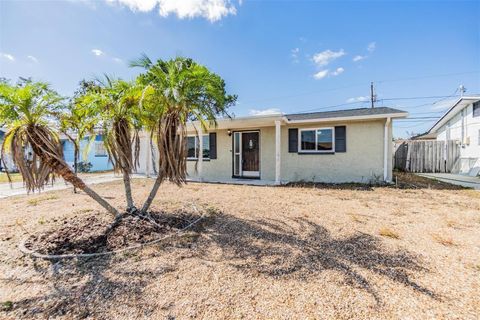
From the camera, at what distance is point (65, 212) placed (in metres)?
5.20

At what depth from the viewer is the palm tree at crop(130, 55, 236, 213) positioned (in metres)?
3.87

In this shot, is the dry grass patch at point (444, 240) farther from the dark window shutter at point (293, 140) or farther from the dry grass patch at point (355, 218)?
the dark window shutter at point (293, 140)

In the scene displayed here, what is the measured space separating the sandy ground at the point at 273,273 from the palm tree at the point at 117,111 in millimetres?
1666

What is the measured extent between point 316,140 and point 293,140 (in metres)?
0.97

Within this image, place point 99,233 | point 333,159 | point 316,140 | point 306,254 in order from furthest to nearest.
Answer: point 316,140 < point 333,159 < point 99,233 < point 306,254

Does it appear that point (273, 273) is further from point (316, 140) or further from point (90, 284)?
point (316, 140)

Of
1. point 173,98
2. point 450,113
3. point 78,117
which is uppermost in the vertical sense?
point 450,113

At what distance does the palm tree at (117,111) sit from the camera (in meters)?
3.79

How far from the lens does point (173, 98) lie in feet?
12.6

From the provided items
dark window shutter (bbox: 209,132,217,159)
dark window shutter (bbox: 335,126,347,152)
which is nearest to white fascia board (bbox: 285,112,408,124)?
dark window shutter (bbox: 335,126,347,152)

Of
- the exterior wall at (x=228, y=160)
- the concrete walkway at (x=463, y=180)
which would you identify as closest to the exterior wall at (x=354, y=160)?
the exterior wall at (x=228, y=160)

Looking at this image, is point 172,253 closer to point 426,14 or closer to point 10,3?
point 10,3

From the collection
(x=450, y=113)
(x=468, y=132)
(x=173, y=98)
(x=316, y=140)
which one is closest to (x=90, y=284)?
(x=173, y=98)

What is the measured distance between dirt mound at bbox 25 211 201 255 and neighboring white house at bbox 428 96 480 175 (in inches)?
604
